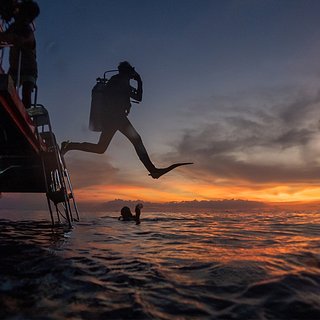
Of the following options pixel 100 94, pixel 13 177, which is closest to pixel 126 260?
pixel 100 94

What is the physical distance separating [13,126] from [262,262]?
5833mm

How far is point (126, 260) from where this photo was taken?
5016 mm

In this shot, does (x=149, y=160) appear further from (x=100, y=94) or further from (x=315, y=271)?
(x=315, y=271)

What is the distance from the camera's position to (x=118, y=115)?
376 inches

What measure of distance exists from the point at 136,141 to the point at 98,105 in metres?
1.64

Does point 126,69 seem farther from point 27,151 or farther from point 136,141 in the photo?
point 27,151

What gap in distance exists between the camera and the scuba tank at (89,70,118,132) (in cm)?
959

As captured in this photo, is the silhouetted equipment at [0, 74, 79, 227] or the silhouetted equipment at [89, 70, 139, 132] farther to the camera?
the silhouetted equipment at [89, 70, 139, 132]

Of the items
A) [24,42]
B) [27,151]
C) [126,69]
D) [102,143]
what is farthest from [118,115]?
[24,42]

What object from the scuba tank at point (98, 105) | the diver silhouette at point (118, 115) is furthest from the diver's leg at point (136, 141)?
the scuba tank at point (98, 105)

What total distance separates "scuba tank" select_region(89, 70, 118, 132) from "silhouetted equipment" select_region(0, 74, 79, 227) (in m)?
1.34

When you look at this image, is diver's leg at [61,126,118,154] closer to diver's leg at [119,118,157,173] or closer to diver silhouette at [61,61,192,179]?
diver silhouette at [61,61,192,179]

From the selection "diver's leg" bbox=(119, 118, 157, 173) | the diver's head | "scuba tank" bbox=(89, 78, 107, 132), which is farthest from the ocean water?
the diver's head

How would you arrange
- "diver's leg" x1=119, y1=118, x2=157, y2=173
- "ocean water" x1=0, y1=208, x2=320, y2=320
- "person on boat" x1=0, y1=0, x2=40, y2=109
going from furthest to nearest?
"diver's leg" x1=119, y1=118, x2=157, y2=173
"person on boat" x1=0, y1=0, x2=40, y2=109
"ocean water" x1=0, y1=208, x2=320, y2=320
